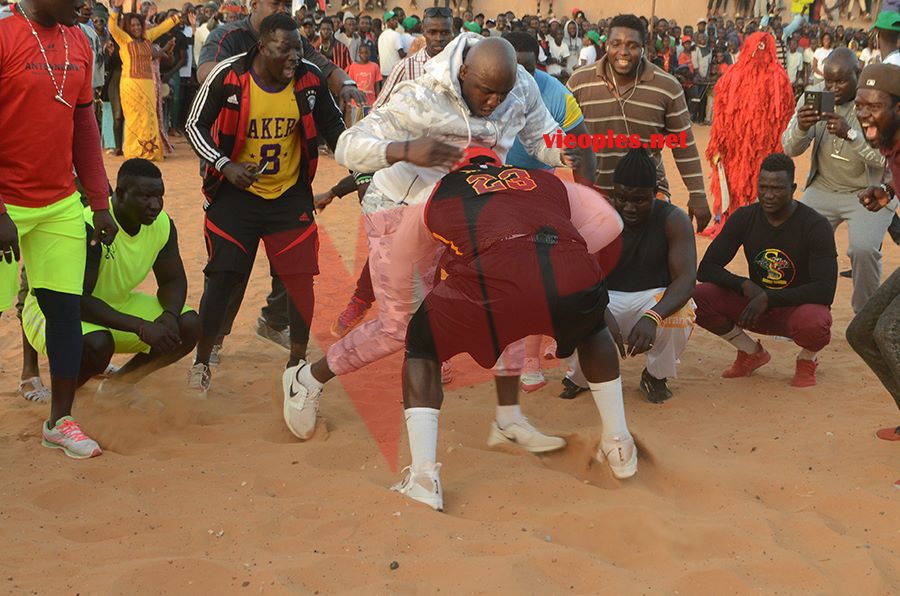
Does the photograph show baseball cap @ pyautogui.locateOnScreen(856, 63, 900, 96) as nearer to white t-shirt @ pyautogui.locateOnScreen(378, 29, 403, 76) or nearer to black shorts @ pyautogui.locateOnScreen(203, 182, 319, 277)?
black shorts @ pyautogui.locateOnScreen(203, 182, 319, 277)

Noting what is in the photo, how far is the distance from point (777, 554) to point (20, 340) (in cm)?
485

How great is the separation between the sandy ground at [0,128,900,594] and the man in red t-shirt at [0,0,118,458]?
20.2 inches

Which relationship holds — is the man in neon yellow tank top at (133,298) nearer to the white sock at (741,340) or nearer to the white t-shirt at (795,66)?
the white sock at (741,340)

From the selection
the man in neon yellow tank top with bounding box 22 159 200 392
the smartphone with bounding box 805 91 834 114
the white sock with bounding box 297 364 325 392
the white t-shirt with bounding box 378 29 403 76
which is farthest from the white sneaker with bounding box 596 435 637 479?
the white t-shirt with bounding box 378 29 403 76

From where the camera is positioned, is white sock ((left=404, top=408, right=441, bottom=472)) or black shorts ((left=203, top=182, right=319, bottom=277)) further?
black shorts ((left=203, top=182, right=319, bottom=277))

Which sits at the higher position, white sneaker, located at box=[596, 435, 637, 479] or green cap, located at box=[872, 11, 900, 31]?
green cap, located at box=[872, 11, 900, 31]

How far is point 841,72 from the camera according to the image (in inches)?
253

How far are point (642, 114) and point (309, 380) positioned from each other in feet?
8.46

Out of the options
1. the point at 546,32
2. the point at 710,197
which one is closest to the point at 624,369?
the point at 710,197

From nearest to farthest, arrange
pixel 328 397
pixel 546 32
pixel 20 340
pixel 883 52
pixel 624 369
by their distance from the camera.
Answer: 1. pixel 328 397
2. pixel 624 369
3. pixel 20 340
4. pixel 883 52
5. pixel 546 32

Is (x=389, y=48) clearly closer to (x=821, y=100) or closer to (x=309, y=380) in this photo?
(x=821, y=100)

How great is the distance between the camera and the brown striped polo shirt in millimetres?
5812

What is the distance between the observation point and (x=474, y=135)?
4145 millimetres

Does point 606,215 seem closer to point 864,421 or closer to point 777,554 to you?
point 777,554
